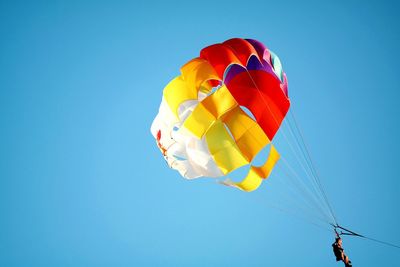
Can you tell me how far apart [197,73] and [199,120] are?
4.09 feet

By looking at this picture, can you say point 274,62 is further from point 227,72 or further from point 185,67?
point 185,67

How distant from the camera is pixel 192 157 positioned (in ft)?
34.1

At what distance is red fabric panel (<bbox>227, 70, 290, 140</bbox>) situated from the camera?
1059cm

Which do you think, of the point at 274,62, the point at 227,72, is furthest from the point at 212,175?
the point at 274,62


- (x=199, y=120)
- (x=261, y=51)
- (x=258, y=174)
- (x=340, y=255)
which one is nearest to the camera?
(x=340, y=255)

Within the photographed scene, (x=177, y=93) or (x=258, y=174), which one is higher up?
(x=177, y=93)

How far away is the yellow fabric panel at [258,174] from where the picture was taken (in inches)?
412

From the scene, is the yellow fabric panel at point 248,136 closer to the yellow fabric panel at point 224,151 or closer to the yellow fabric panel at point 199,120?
the yellow fabric panel at point 224,151

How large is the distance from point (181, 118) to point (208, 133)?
0.84m

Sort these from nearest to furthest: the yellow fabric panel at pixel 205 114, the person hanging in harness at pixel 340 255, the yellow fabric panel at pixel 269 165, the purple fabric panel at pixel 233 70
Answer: the person hanging in harness at pixel 340 255 < the yellow fabric panel at pixel 205 114 < the purple fabric panel at pixel 233 70 < the yellow fabric panel at pixel 269 165

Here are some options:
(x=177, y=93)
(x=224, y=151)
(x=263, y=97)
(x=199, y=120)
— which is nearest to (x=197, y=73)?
(x=177, y=93)

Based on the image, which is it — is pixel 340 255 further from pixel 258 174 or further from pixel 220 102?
pixel 220 102

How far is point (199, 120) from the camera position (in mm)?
10125

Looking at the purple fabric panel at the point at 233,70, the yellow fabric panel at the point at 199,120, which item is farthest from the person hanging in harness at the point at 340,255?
the purple fabric panel at the point at 233,70
